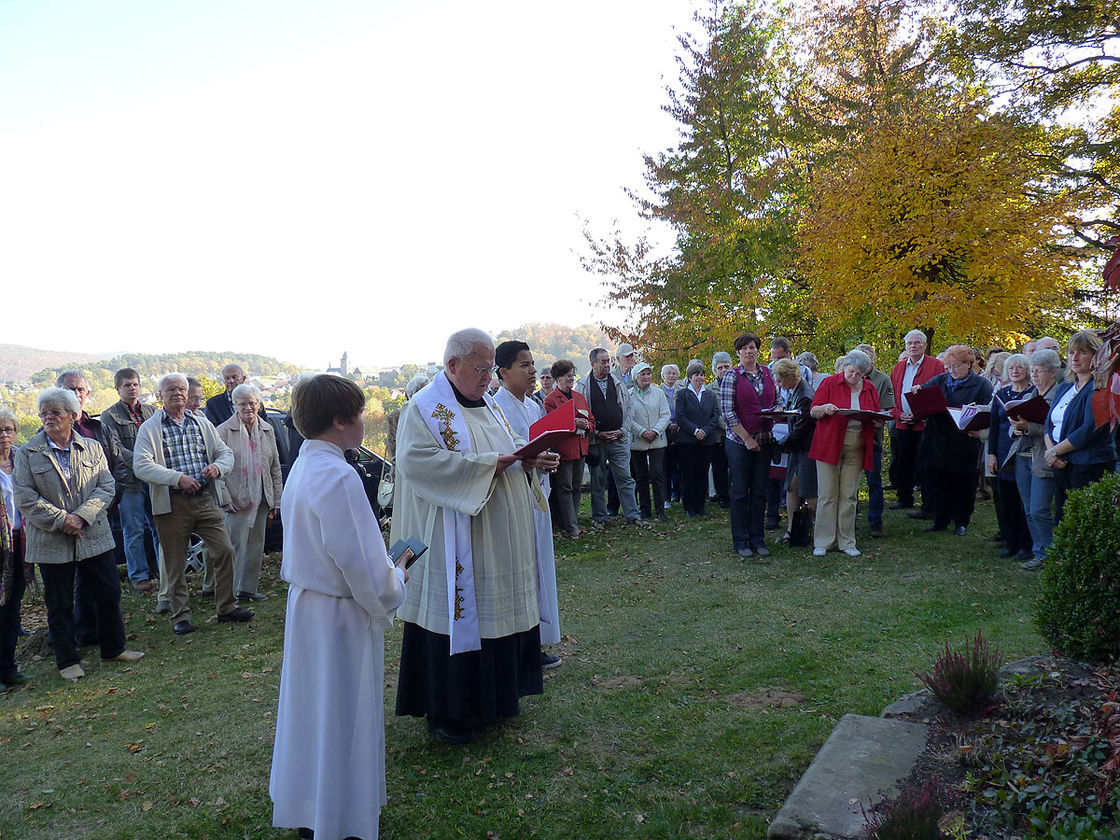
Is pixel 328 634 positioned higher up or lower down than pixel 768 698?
higher up

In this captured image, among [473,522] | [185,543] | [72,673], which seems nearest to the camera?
[473,522]

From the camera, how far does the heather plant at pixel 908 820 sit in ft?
8.83

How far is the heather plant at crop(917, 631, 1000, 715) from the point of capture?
12.4 ft

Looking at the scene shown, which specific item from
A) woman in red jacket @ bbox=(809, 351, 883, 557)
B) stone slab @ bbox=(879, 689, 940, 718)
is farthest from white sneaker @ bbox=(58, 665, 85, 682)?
woman in red jacket @ bbox=(809, 351, 883, 557)

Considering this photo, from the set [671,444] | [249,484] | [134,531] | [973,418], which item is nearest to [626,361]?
[671,444]

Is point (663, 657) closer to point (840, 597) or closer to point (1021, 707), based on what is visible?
point (840, 597)

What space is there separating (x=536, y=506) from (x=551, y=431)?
0.90 meters

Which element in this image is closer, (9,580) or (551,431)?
(551,431)

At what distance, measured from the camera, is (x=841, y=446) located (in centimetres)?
831

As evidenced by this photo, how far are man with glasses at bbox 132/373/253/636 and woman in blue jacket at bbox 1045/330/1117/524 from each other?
24.4 ft

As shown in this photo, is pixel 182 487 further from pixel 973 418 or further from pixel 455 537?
pixel 973 418

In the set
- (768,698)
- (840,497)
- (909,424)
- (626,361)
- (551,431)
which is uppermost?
(626,361)

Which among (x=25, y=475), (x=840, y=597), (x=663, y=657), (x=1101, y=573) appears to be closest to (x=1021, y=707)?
(x=1101, y=573)

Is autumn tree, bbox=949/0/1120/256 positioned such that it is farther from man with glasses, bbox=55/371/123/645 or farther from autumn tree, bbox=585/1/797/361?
man with glasses, bbox=55/371/123/645
